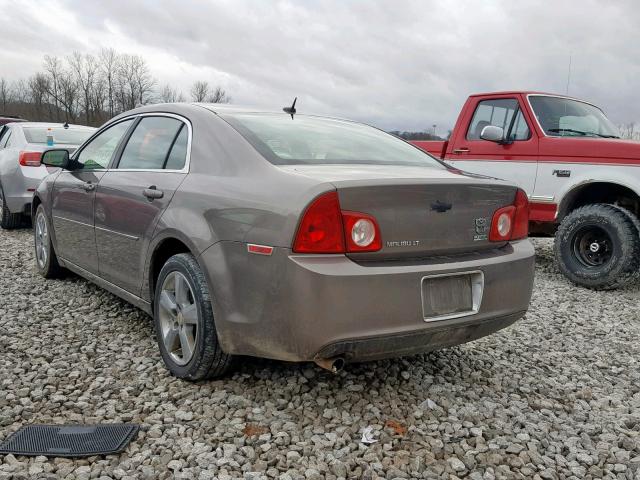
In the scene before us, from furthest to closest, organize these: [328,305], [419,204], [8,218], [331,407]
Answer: [8,218] → [331,407] → [419,204] → [328,305]

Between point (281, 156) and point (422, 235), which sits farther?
point (281, 156)

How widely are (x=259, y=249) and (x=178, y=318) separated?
850mm

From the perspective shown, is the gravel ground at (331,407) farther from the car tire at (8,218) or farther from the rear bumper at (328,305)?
the car tire at (8,218)

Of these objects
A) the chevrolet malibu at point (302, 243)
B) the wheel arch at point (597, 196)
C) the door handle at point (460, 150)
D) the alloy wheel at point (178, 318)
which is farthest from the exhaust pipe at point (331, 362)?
the door handle at point (460, 150)

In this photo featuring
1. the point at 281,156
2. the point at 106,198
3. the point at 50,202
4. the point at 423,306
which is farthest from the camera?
the point at 50,202

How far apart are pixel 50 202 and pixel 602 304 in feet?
16.6

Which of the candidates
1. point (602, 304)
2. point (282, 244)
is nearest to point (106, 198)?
point (282, 244)

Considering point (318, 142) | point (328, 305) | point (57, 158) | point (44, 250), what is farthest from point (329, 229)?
point (44, 250)

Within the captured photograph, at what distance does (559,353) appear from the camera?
3.93 meters

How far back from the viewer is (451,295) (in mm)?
2717

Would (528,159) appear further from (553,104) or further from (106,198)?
(106,198)

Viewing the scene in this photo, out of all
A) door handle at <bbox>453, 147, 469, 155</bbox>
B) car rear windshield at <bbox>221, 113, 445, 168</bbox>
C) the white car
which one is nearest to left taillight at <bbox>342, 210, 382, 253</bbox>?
car rear windshield at <bbox>221, 113, 445, 168</bbox>

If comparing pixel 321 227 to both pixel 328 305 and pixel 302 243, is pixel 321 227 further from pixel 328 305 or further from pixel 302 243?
pixel 328 305

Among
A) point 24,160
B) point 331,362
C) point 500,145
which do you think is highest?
point 500,145
